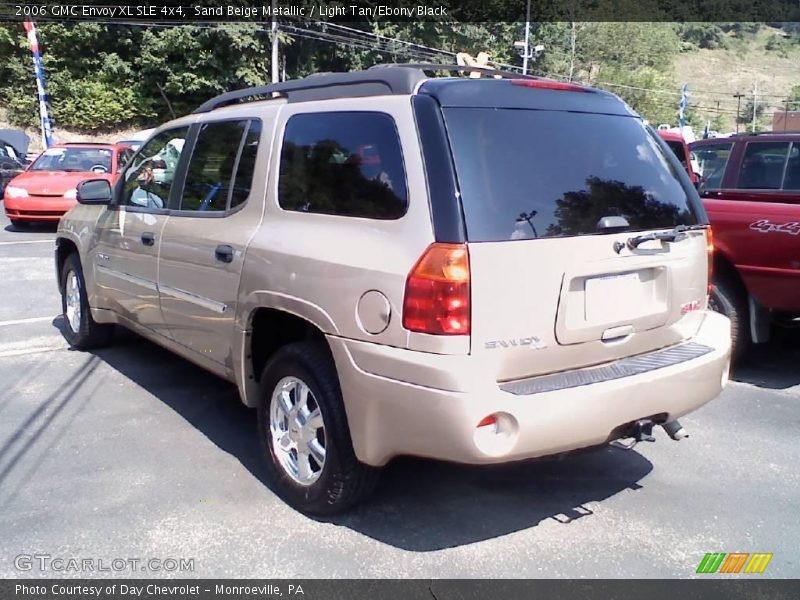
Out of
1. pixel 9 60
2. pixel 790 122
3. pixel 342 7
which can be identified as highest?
pixel 342 7

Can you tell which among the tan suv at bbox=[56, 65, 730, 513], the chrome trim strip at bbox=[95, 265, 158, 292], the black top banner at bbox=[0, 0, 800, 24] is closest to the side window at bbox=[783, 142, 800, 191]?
the tan suv at bbox=[56, 65, 730, 513]

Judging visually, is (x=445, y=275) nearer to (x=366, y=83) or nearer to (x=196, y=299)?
(x=366, y=83)

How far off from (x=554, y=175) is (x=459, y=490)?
1663mm

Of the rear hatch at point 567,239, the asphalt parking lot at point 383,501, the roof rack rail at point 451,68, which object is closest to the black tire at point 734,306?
the asphalt parking lot at point 383,501

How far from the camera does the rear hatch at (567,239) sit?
279 cm

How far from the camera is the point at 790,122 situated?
2285 inches

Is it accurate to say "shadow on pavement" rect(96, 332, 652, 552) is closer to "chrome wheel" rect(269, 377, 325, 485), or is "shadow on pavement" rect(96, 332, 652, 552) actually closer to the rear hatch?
"chrome wheel" rect(269, 377, 325, 485)

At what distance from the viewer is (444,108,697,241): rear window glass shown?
284cm

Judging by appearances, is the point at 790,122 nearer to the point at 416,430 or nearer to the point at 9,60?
the point at 9,60

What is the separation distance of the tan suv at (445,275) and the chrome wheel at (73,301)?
239 cm

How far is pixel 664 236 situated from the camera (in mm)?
3250
